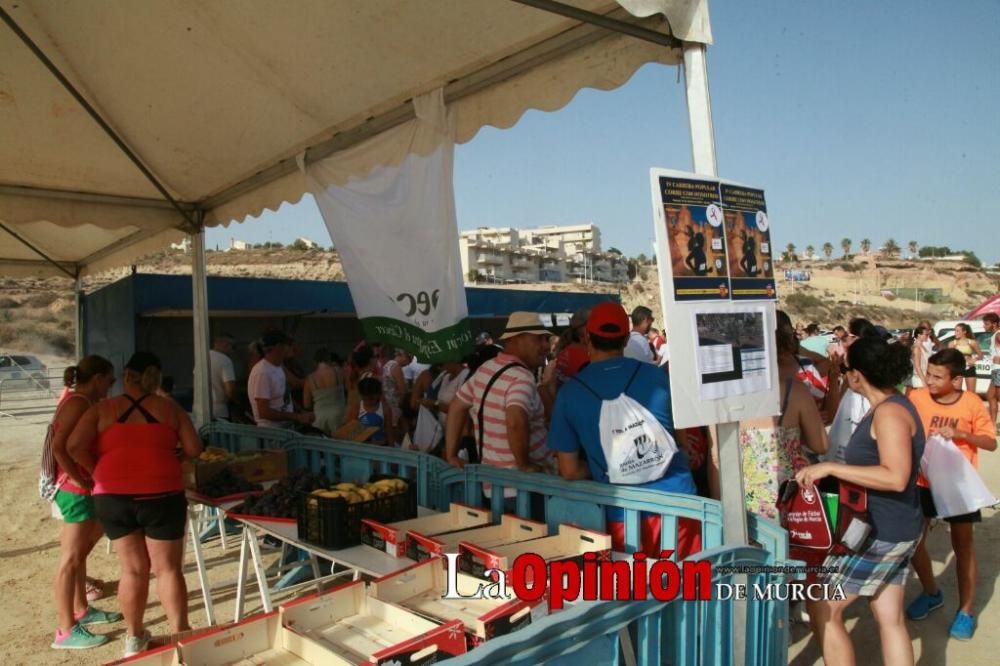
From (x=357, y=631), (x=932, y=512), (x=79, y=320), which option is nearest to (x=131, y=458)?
(x=357, y=631)

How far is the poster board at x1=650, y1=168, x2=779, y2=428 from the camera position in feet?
7.39

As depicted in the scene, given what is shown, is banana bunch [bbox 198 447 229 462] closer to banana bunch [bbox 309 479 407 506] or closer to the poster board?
banana bunch [bbox 309 479 407 506]

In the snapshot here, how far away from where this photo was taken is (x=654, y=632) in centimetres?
190

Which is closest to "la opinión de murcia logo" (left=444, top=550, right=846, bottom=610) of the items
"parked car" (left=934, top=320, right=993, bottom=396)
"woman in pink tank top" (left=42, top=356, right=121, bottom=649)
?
"woman in pink tank top" (left=42, top=356, right=121, bottom=649)

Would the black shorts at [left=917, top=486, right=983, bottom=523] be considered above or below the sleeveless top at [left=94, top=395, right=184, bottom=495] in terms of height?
below

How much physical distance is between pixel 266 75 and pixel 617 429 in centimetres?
280

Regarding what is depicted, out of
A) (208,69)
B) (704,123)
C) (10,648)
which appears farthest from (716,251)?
(10,648)

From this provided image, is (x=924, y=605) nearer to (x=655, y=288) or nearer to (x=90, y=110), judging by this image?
(x=90, y=110)

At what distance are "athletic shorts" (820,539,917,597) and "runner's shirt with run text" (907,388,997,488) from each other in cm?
155

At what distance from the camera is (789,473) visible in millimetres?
3426

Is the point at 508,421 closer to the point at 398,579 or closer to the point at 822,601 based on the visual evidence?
the point at 398,579

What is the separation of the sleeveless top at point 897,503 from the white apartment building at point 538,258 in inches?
2741

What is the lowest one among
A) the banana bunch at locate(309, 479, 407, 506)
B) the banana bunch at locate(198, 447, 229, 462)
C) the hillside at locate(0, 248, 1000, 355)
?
the banana bunch at locate(309, 479, 407, 506)

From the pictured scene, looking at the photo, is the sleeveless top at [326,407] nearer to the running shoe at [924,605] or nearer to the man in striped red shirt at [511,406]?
the man in striped red shirt at [511,406]
